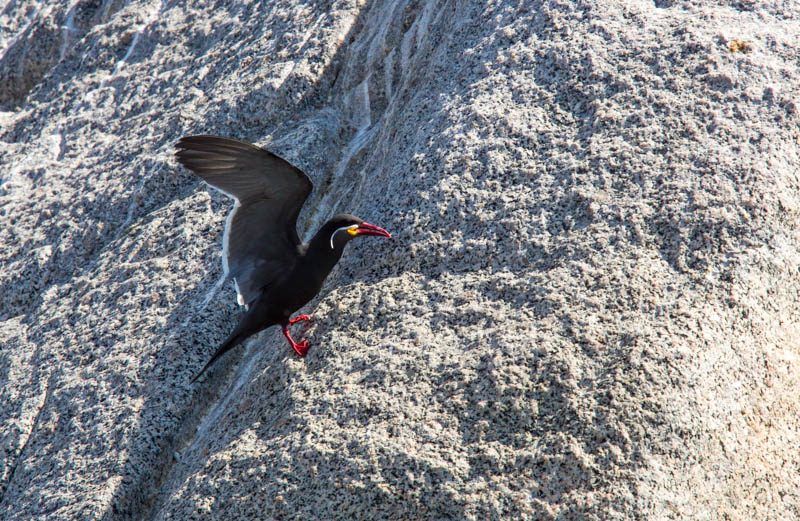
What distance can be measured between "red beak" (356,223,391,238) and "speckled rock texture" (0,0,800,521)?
0.40 ft

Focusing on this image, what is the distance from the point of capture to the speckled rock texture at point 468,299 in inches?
133

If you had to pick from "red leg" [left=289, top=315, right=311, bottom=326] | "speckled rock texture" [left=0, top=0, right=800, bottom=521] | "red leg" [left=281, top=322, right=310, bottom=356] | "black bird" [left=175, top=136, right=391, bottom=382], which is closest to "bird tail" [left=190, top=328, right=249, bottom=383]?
"black bird" [left=175, top=136, right=391, bottom=382]

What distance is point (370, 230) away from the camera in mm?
4281

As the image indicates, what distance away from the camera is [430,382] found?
12.0ft

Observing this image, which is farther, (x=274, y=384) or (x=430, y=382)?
(x=274, y=384)

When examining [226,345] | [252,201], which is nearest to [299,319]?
[226,345]

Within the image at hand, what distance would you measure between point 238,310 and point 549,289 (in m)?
2.34

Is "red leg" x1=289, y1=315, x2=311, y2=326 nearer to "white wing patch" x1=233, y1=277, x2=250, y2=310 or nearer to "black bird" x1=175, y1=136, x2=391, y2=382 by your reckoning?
"black bird" x1=175, y1=136, x2=391, y2=382

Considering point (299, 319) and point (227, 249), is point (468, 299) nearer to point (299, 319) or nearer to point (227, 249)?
point (299, 319)

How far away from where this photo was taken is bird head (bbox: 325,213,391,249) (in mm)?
4273

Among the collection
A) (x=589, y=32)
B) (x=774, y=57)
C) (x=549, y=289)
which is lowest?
(x=549, y=289)

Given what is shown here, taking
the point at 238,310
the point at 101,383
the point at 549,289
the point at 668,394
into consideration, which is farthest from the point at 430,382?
the point at 101,383

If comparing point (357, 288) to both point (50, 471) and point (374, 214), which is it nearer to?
point (374, 214)

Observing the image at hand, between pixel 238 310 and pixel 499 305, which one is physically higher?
pixel 499 305
